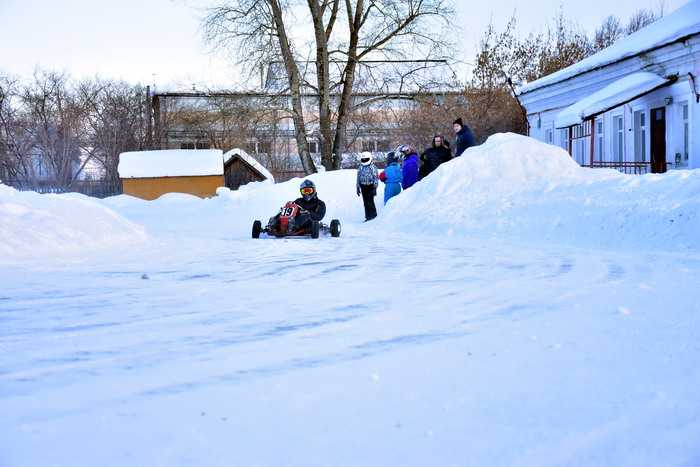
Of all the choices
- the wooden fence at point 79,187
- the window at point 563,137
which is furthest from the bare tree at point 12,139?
the window at point 563,137

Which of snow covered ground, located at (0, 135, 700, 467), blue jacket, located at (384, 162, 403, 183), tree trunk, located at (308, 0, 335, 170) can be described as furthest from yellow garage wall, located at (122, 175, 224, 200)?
snow covered ground, located at (0, 135, 700, 467)

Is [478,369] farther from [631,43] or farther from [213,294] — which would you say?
[631,43]

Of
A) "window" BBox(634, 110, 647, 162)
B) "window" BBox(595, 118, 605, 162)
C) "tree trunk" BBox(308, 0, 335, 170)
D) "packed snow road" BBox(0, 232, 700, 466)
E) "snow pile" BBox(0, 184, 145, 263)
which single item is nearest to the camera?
"packed snow road" BBox(0, 232, 700, 466)

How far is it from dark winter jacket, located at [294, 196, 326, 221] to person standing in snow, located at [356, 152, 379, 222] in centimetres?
358

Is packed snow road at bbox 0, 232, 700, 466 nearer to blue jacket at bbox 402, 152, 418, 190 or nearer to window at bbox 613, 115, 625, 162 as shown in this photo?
blue jacket at bbox 402, 152, 418, 190

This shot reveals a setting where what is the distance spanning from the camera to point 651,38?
73.6ft

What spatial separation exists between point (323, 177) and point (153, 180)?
1815 centimetres

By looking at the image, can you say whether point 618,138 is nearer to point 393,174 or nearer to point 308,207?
point 393,174

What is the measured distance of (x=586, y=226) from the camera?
1222 centimetres

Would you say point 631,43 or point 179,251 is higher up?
point 631,43

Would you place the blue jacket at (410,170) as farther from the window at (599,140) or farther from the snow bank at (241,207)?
the window at (599,140)

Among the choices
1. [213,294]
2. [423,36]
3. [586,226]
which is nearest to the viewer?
[213,294]

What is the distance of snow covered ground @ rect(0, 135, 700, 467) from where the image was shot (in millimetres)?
3242

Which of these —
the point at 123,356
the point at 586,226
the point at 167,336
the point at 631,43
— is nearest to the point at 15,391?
the point at 123,356
